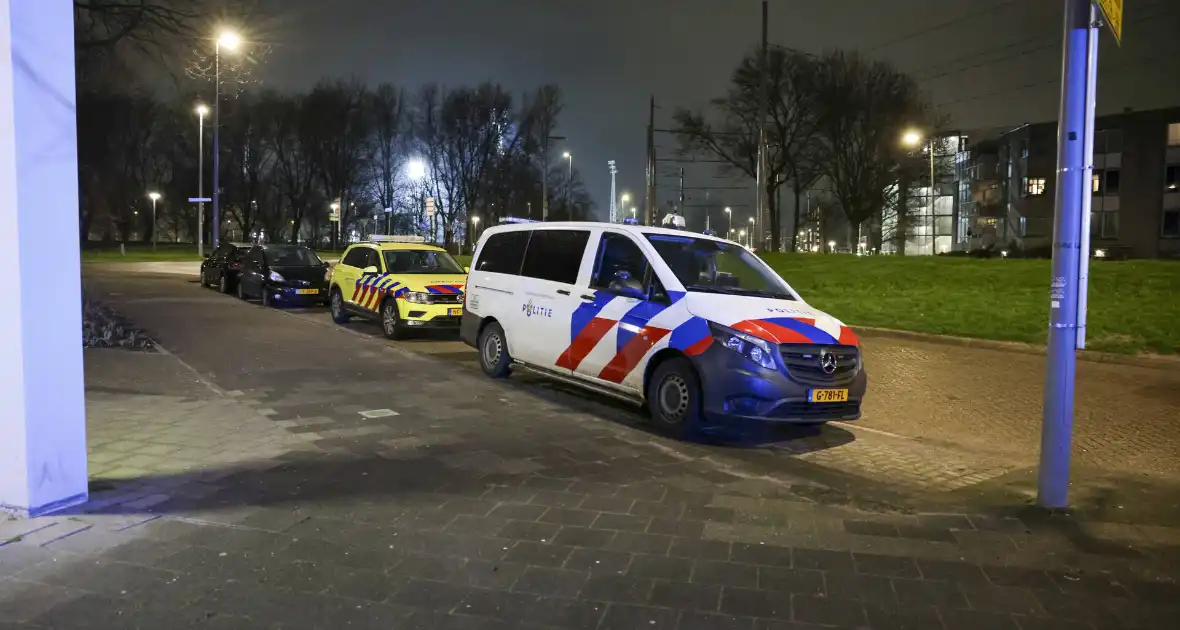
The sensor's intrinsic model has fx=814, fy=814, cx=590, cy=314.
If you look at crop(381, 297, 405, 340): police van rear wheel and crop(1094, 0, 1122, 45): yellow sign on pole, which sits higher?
crop(1094, 0, 1122, 45): yellow sign on pole

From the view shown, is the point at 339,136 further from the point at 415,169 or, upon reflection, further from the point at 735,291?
the point at 735,291

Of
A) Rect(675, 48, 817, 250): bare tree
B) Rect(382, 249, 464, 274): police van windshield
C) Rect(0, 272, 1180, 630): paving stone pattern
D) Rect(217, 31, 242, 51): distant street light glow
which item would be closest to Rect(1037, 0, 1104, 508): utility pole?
Rect(0, 272, 1180, 630): paving stone pattern

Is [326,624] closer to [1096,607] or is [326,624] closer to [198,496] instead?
[198,496]

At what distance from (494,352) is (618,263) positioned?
2336mm

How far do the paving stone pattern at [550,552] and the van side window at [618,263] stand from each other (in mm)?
1772

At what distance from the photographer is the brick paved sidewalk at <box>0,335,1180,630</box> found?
3658mm


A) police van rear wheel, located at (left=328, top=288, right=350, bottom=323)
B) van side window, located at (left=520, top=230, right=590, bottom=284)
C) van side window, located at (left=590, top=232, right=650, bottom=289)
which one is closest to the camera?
van side window, located at (left=590, top=232, right=650, bottom=289)

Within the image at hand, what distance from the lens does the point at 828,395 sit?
22.2ft

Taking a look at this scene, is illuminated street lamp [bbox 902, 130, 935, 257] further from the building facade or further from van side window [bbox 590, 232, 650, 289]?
van side window [bbox 590, 232, 650, 289]

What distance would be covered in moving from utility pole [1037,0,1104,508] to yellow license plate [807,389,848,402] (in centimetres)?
184

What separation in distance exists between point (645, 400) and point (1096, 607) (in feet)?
13.5

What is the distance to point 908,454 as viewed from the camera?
6918 millimetres

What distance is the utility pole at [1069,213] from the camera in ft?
16.4

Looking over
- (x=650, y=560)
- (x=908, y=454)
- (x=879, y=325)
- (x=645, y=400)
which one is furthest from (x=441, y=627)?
(x=879, y=325)
